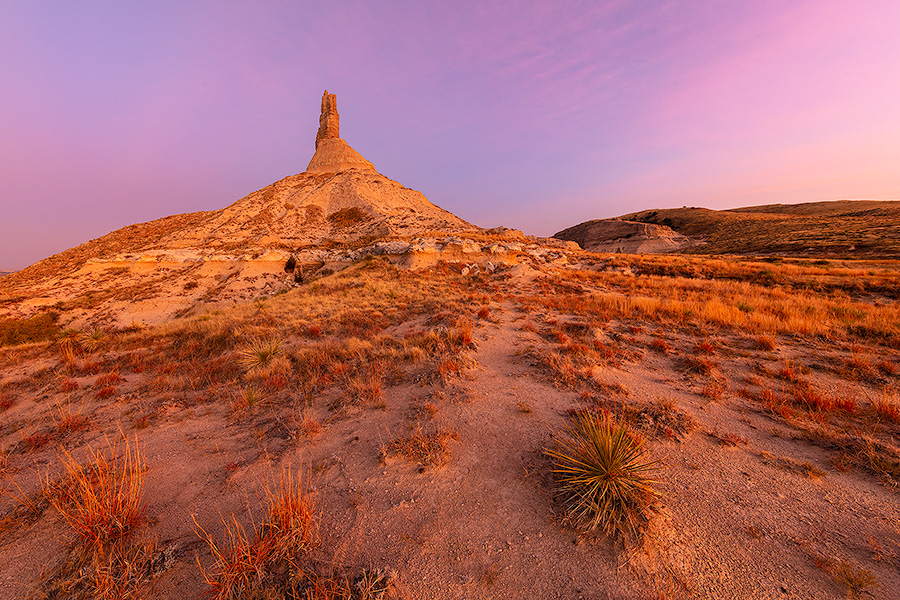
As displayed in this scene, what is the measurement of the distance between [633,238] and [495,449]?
78.0 meters

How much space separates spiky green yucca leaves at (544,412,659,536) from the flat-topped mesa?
67883 millimetres

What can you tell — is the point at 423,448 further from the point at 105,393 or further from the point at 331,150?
the point at 331,150

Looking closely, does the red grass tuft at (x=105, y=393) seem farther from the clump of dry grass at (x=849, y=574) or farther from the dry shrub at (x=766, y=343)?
the dry shrub at (x=766, y=343)

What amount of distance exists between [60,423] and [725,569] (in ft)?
35.9

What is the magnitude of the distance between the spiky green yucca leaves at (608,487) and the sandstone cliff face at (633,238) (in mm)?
66285

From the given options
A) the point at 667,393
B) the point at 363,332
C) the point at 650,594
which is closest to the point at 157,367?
the point at 363,332

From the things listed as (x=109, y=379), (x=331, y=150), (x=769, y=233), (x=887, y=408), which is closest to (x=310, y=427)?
(x=109, y=379)

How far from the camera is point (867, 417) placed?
16.0 feet

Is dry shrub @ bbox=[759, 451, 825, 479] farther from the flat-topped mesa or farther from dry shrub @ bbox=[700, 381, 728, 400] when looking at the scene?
the flat-topped mesa

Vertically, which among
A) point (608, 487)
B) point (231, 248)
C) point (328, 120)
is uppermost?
point (328, 120)

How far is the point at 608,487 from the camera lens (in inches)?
127

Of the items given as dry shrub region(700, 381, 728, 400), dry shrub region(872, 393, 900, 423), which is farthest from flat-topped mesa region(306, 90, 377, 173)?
dry shrub region(872, 393, 900, 423)

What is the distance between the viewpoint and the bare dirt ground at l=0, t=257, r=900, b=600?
2.84 m

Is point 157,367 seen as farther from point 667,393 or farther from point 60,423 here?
point 667,393
